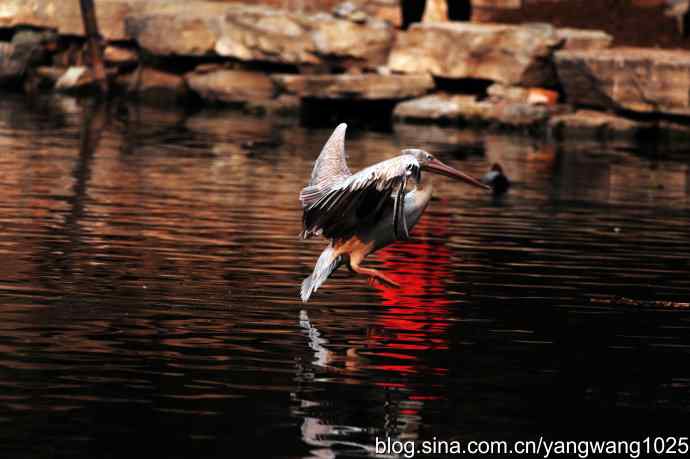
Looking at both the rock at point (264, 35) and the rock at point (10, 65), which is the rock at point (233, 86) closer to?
the rock at point (264, 35)

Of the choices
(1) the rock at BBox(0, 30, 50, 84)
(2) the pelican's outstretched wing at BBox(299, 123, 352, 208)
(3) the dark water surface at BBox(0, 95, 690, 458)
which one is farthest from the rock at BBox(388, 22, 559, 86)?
(2) the pelican's outstretched wing at BBox(299, 123, 352, 208)

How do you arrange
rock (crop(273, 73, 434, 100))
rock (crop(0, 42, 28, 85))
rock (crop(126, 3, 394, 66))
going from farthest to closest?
rock (crop(0, 42, 28, 85))
rock (crop(126, 3, 394, 66))
rock (crop(273, 73, 434, 100))

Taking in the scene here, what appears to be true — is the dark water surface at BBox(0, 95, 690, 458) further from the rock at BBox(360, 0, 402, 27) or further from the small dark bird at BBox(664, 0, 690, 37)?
the rock at BBox(360, 0, 402, 27)

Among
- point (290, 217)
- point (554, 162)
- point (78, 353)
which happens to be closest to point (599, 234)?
point (290, 217)

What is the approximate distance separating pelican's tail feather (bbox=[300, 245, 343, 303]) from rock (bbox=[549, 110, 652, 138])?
1052 inches

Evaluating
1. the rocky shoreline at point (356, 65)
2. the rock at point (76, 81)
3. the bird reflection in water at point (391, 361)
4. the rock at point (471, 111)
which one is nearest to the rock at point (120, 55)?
the rocky shoreline at point (356, 65)

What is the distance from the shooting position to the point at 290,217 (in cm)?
1838

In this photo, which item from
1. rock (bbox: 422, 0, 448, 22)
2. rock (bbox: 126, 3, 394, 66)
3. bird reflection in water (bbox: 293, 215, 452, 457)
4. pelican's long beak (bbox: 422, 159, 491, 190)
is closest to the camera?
bird reflection in water (bbox: 293, 215, 452, 457)

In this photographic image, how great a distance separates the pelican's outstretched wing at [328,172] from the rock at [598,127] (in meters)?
25.9

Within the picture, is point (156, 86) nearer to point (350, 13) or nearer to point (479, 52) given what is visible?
point (350, 13)

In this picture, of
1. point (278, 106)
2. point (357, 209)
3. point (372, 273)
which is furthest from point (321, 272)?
point (278, 106)

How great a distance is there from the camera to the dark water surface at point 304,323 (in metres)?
8.23

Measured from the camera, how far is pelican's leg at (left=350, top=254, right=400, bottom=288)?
1138 centimetres

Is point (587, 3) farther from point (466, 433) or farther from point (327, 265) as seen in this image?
point (466, 433)
